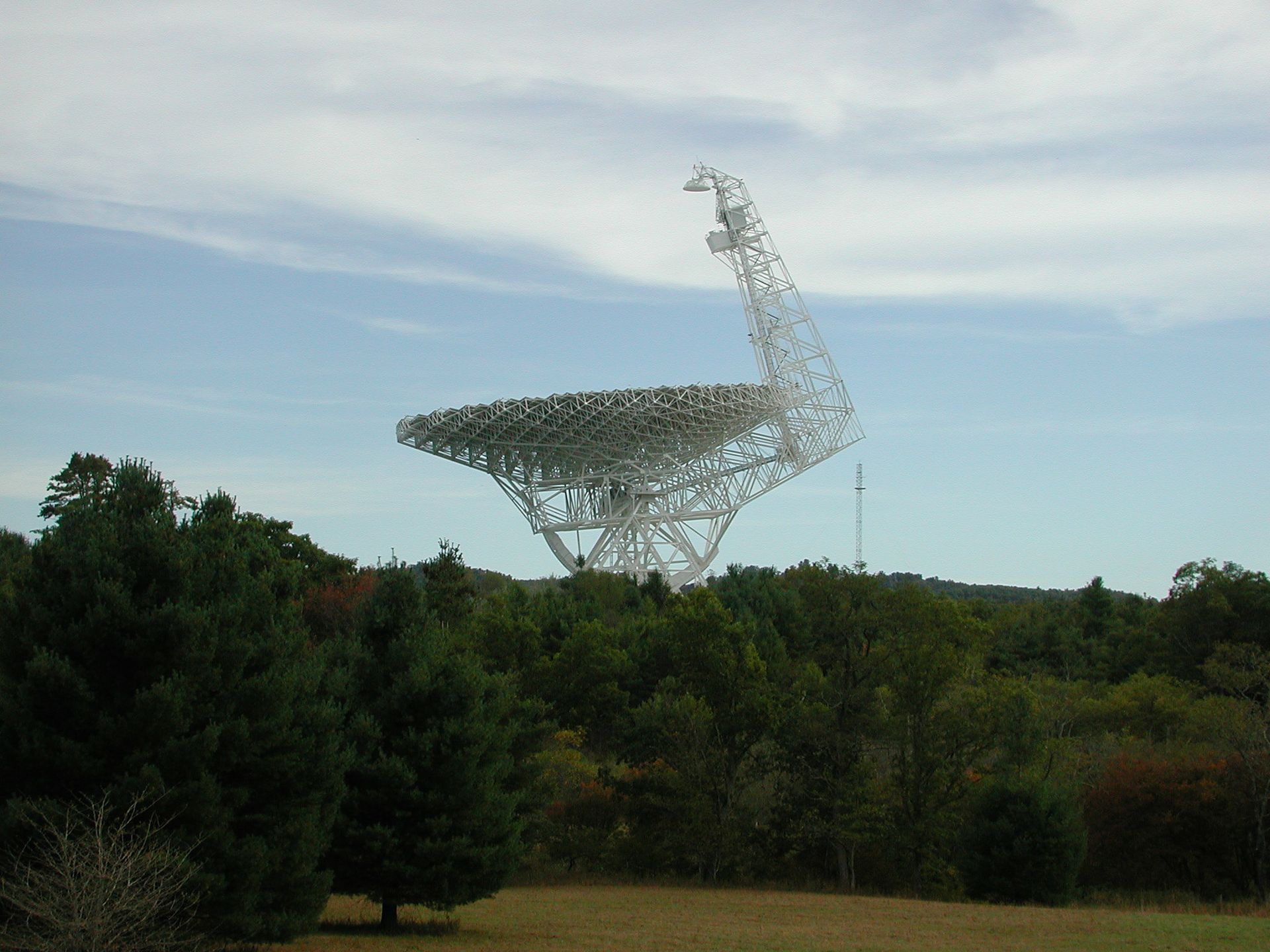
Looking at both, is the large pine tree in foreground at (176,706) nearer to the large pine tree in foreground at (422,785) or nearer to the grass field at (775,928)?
the grass field at (775,928)

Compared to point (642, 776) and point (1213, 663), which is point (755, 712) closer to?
point (642, 776)

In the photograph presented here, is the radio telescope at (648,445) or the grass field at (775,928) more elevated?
the radio telescope at (648,445)

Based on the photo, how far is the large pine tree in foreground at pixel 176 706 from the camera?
635 inches

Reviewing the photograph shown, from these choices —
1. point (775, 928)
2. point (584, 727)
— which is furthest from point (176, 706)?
point (584, 727)

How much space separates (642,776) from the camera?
122 feet

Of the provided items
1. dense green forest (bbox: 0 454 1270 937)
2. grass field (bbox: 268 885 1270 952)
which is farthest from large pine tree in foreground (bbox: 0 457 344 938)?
grass field (bbox: 268 885 1270 952)

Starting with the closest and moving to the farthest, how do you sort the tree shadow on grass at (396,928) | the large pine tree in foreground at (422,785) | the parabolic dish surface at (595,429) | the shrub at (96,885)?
the shrub at (96,885) → the large pine tree in foreground at (422,785) → the tree shadow on grass at (396,928) → the parabolic dish surface at (595,429)

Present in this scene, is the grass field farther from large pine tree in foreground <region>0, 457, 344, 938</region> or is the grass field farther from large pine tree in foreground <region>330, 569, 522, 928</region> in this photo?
large pine tree in foreground <region>0, 457, 344, 938</region>

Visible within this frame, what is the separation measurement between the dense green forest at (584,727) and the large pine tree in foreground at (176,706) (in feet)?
0.14

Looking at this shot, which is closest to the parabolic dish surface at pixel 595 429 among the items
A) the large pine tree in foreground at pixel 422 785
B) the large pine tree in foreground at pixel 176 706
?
the large pine tree in foreground at pixel 422 785

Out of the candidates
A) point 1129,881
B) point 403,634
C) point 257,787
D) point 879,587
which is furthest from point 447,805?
point 1129,881

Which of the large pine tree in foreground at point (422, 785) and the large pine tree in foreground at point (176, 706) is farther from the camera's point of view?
the large pine tree in foreground at point (422, 785)

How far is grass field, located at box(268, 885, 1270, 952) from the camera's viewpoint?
22.0 metres

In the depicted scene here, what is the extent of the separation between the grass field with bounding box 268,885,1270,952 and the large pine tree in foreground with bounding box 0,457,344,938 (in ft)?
9.64
